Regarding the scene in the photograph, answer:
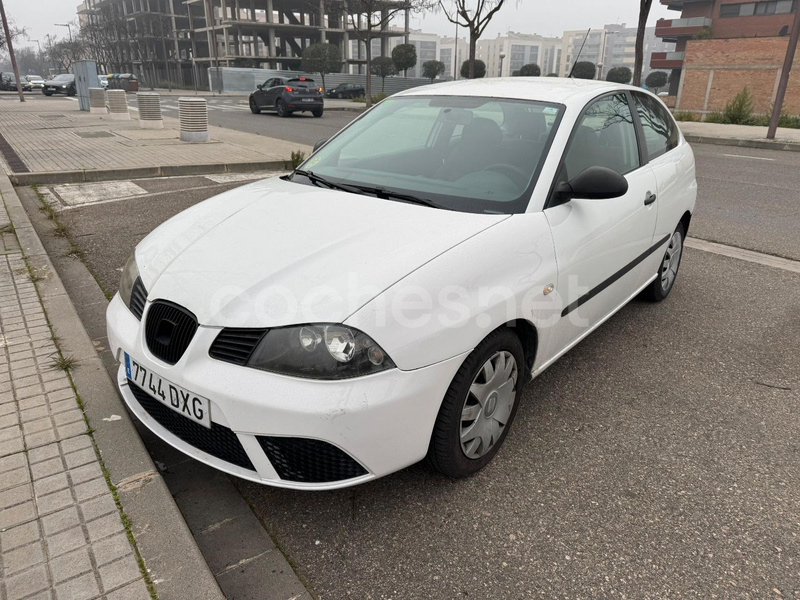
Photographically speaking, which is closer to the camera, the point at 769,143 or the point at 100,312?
the point at 100,312

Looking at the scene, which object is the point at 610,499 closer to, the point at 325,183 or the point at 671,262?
the point at 325,183

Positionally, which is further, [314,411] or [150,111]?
[150,111]

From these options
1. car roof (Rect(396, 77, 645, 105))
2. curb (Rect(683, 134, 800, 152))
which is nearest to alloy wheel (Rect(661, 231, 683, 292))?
car roof (Rect(396, 77, 645, 105))

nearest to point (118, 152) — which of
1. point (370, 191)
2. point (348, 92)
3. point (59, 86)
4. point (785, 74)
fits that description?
point (370, 191)

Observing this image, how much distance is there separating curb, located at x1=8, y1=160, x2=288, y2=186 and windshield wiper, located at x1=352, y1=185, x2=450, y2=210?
24.4 ft

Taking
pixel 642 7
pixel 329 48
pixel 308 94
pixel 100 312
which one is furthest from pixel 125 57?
pixel 100 312

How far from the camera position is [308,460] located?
211 centimetres

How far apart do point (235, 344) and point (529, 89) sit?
2.36 m

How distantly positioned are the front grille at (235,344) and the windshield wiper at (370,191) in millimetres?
1097

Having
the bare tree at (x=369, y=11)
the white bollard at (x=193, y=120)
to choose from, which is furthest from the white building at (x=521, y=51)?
the white bollard at (x=193, y=120)

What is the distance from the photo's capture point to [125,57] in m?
88.8

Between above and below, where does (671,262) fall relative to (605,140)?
below

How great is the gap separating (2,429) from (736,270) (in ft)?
18.7

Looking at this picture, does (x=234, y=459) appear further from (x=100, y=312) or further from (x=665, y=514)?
(x=100, y=312)
